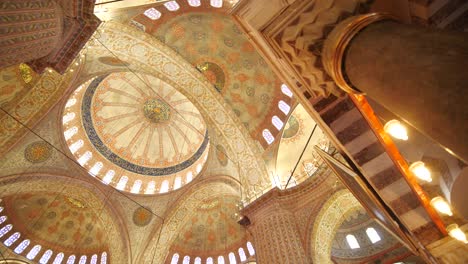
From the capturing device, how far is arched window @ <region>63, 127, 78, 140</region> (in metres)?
10.9

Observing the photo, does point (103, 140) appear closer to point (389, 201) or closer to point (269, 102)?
point (269, 102)

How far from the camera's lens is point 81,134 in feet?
39.2

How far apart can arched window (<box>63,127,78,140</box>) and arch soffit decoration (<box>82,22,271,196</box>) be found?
473 cm

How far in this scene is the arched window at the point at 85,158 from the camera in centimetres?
1145

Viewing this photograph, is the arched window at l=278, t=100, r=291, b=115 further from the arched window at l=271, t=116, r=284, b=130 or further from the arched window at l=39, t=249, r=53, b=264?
the arched window at l=39, t=249, r=53, b=264

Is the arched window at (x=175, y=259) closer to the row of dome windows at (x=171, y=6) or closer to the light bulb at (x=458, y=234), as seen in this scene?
the row of dome windows at (x=171, y=6)

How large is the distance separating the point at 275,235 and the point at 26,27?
21.8 feet

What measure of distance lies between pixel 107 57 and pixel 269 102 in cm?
578

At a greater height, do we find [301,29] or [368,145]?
[301,29]

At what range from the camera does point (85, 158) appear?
11.8 meters

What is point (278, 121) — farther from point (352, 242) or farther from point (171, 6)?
point (352, 242)

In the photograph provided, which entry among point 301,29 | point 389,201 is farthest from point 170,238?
point 301,29

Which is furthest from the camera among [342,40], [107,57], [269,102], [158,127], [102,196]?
[158,127]

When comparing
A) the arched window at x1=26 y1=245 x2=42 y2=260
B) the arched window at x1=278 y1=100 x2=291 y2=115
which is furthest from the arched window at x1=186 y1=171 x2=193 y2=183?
the arched window at x1=26 y1=245 x2=42 y2=260
